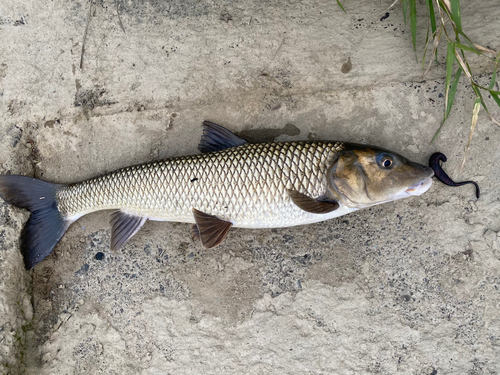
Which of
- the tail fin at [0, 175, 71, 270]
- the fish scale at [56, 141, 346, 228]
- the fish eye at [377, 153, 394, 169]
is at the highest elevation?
the fish eye at [377, 153, 394, 169]

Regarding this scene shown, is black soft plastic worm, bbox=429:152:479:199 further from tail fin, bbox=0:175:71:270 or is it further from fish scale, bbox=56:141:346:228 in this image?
tail fin, bbox=0:175:71:270

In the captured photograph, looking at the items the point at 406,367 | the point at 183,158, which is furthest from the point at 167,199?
the point at 406,367

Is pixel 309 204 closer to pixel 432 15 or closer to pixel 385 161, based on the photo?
pixel 385 161

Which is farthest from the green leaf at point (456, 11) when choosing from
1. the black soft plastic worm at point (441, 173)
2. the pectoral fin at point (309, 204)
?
the pectoral fin at point (309, 204)

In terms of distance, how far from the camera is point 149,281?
9.73 ft

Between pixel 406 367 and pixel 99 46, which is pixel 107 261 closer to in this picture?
pixel 99 46

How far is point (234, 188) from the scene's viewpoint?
257 cm

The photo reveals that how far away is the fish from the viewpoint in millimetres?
2490

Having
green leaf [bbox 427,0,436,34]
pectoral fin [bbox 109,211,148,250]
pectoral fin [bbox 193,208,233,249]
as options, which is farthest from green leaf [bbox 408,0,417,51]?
pectoral fin [bbox 109,211,148,250]

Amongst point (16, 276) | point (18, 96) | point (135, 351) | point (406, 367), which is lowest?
point (135, 351)

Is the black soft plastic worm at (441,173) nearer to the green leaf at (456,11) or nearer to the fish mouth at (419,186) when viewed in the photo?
the fish mouth at (419,186)

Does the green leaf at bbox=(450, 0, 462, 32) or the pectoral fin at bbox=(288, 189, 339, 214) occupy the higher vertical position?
the green leaf at bbox=(450, 0, 462, 32)

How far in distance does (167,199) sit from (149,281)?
2.54ft

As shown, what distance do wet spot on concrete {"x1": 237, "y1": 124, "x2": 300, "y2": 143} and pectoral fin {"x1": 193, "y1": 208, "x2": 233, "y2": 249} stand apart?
2.65ft
